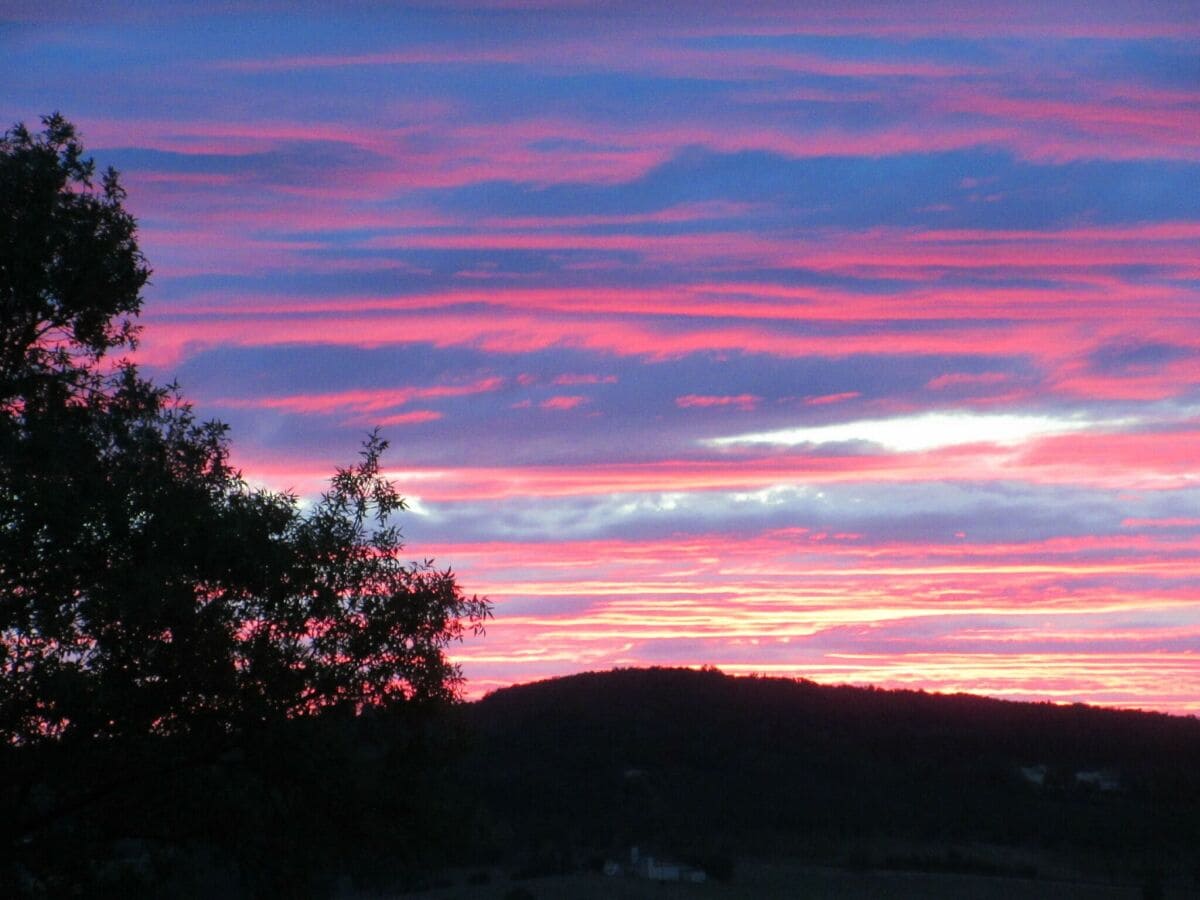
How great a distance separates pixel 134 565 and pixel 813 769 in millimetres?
→ 50682

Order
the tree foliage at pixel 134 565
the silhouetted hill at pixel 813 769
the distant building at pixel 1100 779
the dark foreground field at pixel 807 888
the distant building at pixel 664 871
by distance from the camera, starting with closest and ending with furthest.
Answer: the tree foliage at pixel 134 565, the dark foreground field at pixel 807 888, the distant building at pixel 664 871, the silhouetted hill at pixel 813 769, the distant building at pixel 1100 779

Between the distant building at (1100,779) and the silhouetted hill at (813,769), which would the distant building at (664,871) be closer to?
the silhouetted hill at (813,769)

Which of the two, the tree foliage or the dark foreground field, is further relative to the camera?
the dark foreground field

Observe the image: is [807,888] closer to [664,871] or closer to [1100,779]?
[664,871]

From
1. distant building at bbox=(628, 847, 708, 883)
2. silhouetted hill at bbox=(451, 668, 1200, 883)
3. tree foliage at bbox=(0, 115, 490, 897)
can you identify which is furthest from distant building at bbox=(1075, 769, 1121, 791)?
tree foliage at bbox=(0, 115, 490, 897)

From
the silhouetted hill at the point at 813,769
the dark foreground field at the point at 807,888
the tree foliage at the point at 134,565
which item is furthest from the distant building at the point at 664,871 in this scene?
the tree foliage at the point at 134,565

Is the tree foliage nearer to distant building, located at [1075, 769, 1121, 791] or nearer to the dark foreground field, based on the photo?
the dark foreground field

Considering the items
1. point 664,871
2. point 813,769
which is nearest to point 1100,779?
point 813,769

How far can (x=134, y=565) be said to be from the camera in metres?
11.0

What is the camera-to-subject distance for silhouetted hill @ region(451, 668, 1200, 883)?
4725 cm

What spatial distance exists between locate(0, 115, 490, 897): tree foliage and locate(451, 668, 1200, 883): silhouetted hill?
1124 inches

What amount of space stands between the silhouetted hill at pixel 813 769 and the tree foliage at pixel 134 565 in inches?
1124

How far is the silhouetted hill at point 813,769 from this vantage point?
47.2 m

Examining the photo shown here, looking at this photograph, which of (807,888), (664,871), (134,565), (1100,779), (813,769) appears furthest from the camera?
(813,769)
